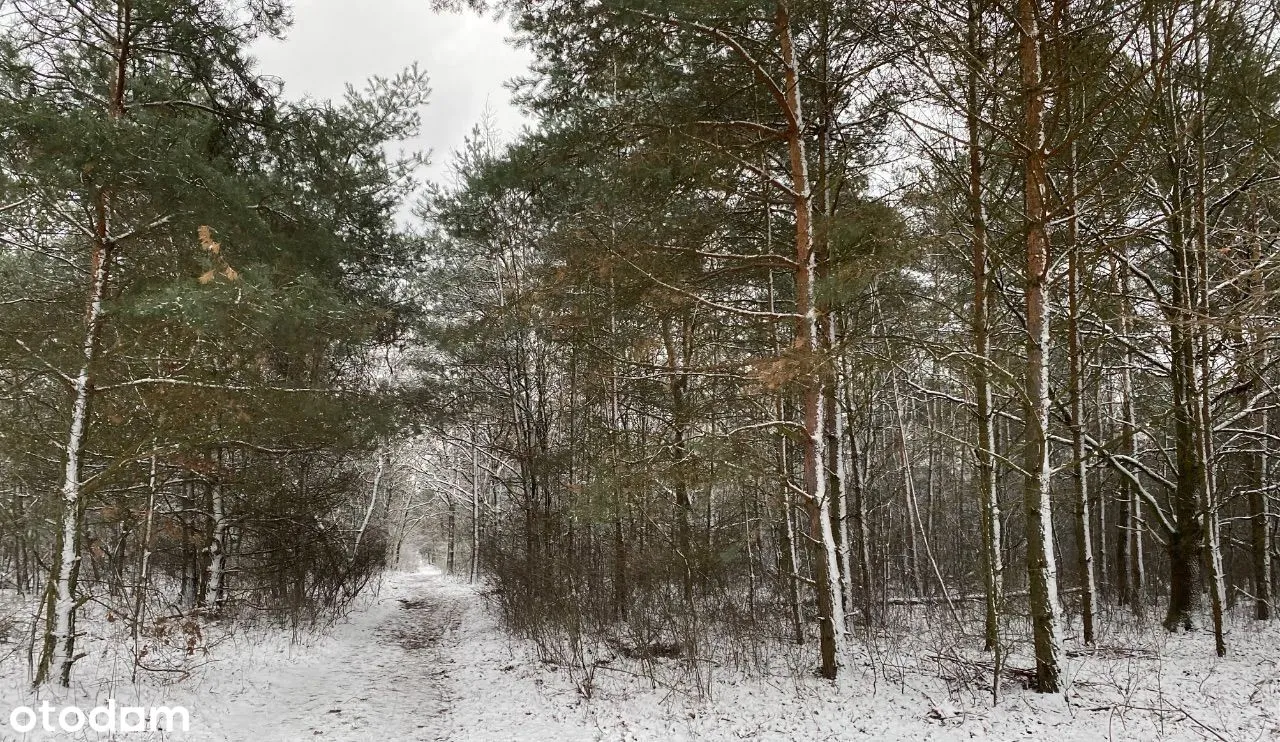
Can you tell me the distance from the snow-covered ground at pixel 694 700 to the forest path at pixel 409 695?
1.1 inches

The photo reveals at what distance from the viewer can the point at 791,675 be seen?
6.41 metres

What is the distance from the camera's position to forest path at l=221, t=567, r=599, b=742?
5742 millimetres

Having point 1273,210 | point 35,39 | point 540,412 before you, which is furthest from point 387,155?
point 1273,210

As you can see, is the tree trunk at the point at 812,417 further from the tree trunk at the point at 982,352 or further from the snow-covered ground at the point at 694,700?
the tree trunk at the point at 982,352

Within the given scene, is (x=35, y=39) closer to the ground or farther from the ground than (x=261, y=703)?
farther from the ground

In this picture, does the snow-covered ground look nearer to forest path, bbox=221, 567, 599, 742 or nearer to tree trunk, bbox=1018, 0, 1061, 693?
forest path, bbox=221, 567, 599, 742

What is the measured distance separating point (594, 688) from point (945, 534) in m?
16.2

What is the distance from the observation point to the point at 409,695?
7.04 metres

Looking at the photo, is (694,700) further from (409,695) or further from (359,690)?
(359,690)

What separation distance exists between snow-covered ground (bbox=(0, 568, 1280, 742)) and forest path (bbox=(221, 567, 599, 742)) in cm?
3

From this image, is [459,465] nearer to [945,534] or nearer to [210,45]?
[945,534]

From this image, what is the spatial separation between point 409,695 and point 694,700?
334 cm

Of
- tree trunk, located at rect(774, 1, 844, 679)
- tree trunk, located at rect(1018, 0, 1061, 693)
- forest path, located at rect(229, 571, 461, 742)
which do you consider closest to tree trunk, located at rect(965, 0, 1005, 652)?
tree trunk, located at rect(1018, 0, 1061, 693)

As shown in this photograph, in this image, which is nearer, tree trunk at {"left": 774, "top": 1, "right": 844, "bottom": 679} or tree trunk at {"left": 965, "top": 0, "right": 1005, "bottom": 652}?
tree trunk at {"left": 965, "top": 0, "right": 1005, "bottom": 652}
